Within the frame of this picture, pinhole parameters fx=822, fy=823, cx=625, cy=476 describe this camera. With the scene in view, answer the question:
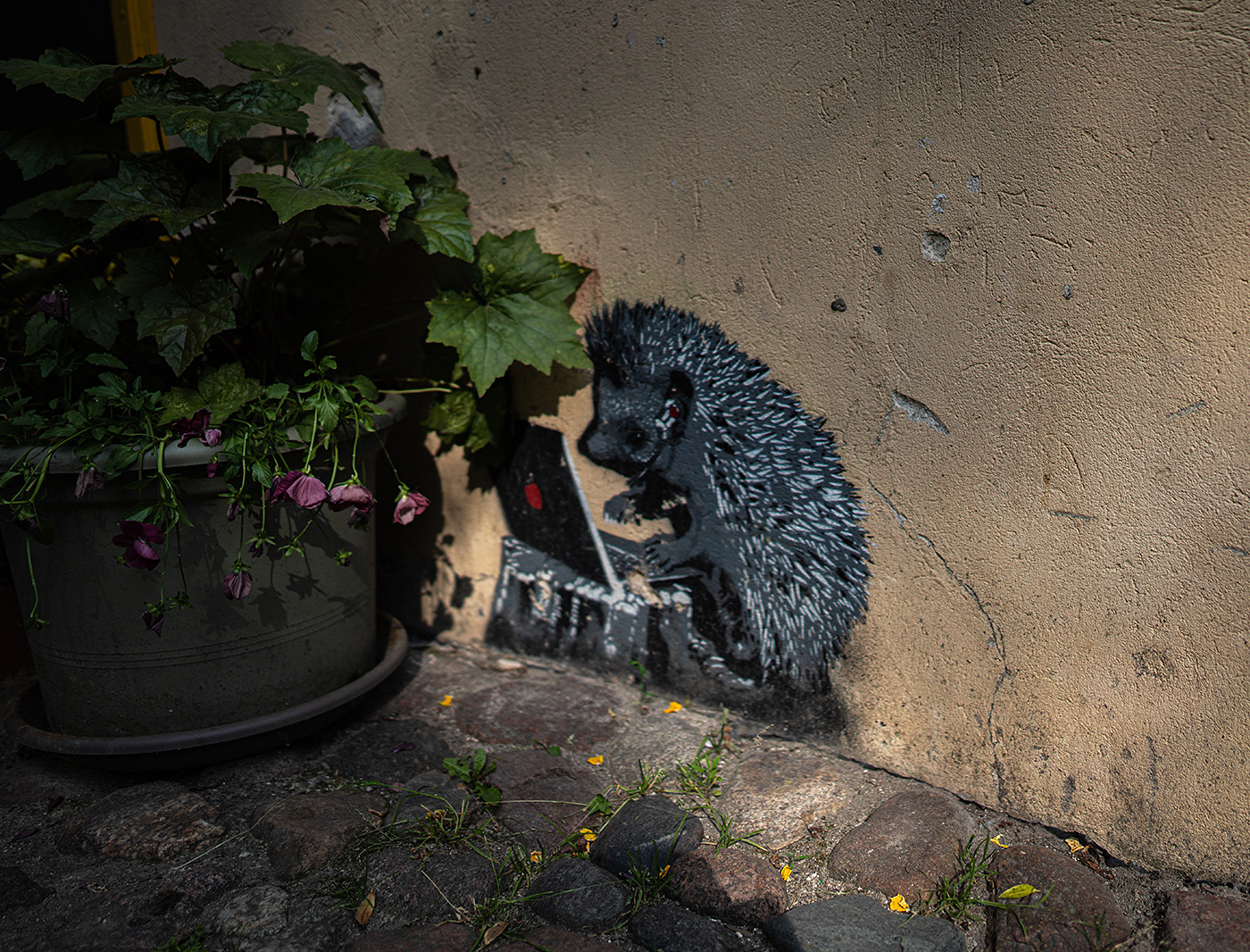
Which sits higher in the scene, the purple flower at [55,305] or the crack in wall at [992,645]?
the purple flower at [55,305]

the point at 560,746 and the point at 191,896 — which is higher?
the point at 560,746

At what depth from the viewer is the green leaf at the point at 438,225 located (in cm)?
184

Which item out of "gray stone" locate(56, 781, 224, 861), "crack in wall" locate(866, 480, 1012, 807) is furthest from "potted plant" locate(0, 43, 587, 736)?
"crack in wall" locate(866, 480, 1012, 807)

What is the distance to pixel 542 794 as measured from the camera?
1.87 m

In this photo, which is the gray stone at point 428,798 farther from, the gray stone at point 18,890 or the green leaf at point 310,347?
the green leaf at point 310,347

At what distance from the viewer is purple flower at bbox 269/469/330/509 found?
1641 millimetres

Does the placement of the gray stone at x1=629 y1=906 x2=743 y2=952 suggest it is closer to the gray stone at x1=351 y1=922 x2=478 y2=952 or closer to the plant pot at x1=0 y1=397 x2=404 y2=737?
the gray stone at x1=351 y1=922 x2=478 y2=952

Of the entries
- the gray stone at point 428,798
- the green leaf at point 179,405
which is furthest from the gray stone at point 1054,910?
the green leaf at point 179,405

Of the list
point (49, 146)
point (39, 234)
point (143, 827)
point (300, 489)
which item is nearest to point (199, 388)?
point (300, 489)

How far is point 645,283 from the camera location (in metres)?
2.03

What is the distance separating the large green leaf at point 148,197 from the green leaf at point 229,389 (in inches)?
12.1

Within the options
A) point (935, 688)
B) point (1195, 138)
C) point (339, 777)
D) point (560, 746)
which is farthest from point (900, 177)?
point (339, 777)

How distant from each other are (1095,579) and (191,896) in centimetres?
181

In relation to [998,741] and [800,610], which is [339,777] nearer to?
[800,610]
